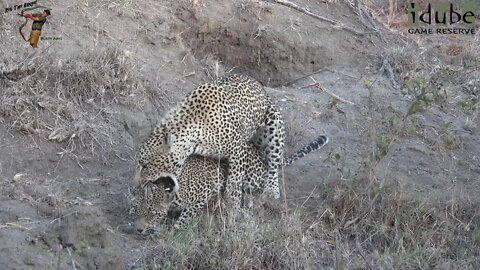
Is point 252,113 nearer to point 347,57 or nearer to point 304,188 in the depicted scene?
point 304,188

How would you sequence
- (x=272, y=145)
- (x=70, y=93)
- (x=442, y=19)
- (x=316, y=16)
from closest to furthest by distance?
(x=272, y=145)
(x=70, y=93)
(x=316, y=16)
(x=442, y=19)

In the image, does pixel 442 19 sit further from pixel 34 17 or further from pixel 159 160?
pixel 159 160

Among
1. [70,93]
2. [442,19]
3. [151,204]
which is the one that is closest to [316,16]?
[442,19]

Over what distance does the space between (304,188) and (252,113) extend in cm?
78

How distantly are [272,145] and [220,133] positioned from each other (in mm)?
847

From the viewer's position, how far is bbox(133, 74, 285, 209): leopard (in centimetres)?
630

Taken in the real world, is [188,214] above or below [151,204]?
below

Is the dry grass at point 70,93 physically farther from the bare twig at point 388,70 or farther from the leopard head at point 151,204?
the bare twig at point 388,70

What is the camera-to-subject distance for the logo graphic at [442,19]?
35.8 ft

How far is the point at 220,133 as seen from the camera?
664 centimetres

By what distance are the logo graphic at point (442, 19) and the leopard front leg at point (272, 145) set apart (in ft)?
13.1

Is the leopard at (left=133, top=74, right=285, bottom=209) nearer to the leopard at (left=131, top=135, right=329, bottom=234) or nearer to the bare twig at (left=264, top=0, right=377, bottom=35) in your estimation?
the leopard at (left=131, top=135, right=329, bottom=234)

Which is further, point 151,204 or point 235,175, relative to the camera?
point 235,175

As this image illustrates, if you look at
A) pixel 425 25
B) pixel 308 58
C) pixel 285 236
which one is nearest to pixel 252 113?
pixel 285 236
